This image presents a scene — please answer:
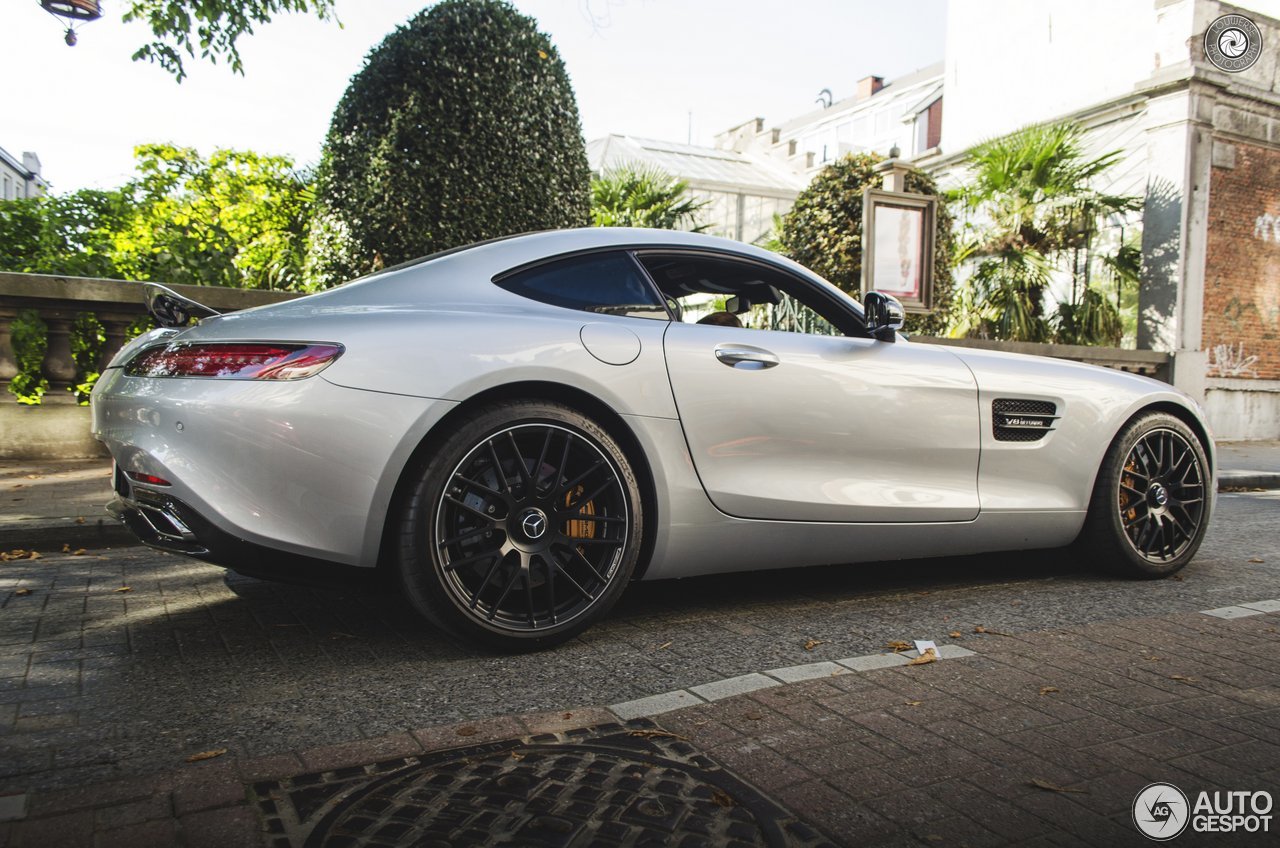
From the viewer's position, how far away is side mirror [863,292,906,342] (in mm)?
3857

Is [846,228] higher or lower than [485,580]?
higher

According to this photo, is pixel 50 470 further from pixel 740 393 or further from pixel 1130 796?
pixel 1130 796

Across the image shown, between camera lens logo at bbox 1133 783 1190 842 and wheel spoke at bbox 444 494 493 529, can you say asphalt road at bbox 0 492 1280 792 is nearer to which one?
wheel spoke at bbox 444 494 493 529

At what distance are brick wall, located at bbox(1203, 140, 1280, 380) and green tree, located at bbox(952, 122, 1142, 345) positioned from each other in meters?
1.43

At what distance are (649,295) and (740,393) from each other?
1.60ft

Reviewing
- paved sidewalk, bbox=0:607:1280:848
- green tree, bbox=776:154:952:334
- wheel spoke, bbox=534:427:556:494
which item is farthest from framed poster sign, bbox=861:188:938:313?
paved sidewalk, bbox=0:607:1280:848

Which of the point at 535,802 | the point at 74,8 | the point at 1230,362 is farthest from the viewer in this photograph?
the point at 1230,362

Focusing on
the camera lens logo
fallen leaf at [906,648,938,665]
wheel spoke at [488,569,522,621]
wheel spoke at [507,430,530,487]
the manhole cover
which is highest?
wheel spoke at [507,430,530,487]

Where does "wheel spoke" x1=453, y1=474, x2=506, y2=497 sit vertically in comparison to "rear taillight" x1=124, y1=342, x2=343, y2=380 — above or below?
below

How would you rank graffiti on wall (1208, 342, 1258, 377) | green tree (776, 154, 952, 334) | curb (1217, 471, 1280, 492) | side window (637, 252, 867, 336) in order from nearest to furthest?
side window (637, 252, 867, 336), curb (1217, 471, 1280, 492), green tree (776, 154, 952, 334), graffiti on wall (1208, 342, 1258, 377)

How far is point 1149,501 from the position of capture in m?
4.45

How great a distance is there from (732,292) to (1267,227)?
15.0 metres

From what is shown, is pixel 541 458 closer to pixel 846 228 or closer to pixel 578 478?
pixel 578 478

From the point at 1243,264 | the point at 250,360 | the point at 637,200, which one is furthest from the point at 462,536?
the point at 637,200
